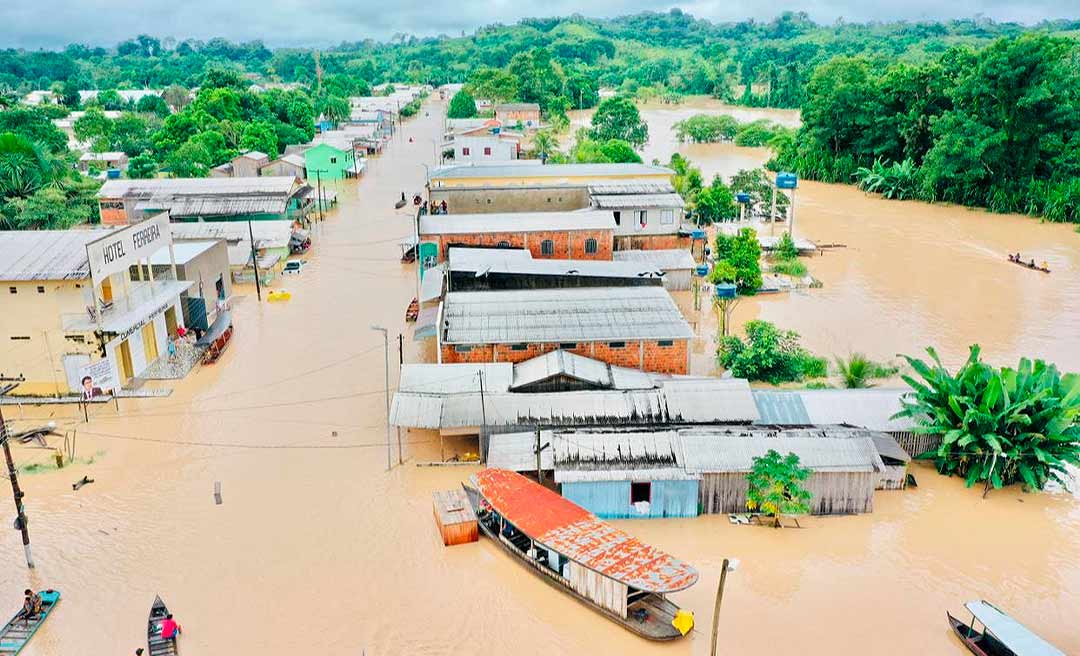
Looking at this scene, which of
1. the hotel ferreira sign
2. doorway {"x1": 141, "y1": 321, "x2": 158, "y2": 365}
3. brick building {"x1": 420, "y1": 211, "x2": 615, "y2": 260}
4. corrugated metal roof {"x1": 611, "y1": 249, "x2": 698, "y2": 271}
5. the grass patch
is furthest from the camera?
the grass patch

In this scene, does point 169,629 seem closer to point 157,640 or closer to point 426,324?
point 157,640

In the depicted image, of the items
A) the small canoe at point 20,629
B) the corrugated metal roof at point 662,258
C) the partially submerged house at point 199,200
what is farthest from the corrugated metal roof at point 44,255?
the corrugated metal roof at point 662,258

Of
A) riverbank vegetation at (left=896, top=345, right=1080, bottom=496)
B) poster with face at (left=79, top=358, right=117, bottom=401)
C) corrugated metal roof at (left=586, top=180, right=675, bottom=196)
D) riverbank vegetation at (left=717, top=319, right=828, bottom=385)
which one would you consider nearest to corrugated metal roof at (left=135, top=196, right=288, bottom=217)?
corrugated metal roof at (left=586, top=180, right=675, bottom=196)

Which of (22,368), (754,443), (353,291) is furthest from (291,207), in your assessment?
(754,443)

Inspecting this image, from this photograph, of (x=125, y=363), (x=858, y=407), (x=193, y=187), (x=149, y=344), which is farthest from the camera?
(x=193, y=187)

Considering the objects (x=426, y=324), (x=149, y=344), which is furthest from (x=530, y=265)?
(x=149, y=344)

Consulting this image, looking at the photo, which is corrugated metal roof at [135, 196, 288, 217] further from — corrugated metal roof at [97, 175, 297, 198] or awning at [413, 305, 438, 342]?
awning at [413, 305, 438, 342]

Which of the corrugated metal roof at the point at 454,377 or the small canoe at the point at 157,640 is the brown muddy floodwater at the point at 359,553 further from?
the corrugated metal roof at the point at 454,377

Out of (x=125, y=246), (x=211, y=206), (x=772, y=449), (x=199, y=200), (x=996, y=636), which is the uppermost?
(x=125, y=246)
